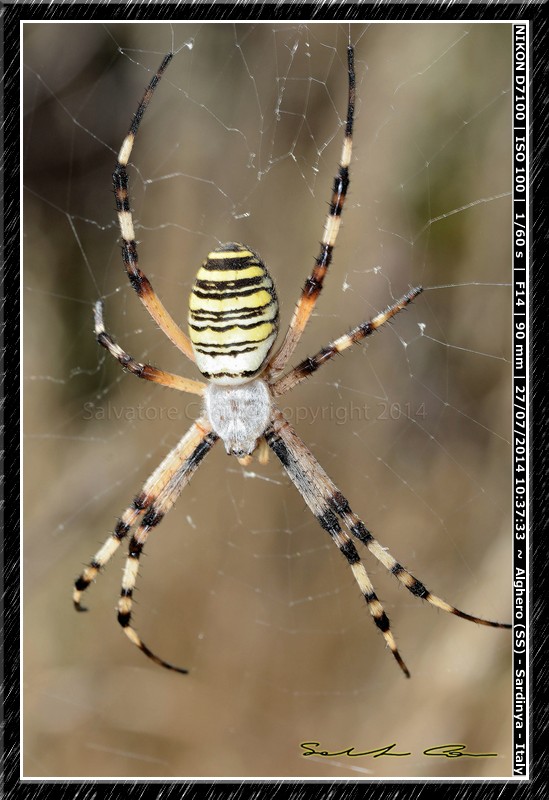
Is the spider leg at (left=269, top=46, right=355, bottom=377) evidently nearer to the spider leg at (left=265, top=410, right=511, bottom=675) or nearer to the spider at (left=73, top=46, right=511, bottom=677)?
the spider at (left=73, top=46, right=511, bottom=677)

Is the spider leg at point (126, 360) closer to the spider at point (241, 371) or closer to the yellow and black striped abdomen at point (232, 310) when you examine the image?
the spider at point (241, 371)

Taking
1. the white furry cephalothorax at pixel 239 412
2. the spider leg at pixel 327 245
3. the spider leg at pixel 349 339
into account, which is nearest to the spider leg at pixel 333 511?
the white furry cephalothorax at pixel 239 412

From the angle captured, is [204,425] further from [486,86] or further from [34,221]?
[486,86]

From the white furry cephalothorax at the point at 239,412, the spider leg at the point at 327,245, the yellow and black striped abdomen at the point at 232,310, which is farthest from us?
the white furry cephalothorax at the point at 239,412

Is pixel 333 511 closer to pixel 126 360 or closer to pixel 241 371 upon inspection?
pixel 241 371

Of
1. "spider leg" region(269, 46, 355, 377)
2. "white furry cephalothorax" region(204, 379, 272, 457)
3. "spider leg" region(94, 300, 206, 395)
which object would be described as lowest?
"white furry cephalothorax" region(204, 379, 272, 457)

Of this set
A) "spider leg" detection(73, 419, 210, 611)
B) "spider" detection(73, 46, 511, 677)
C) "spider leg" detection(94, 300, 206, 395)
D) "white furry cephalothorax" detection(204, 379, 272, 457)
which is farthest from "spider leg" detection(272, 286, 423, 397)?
"spider leg" detection(73, 419, 210, 611)
